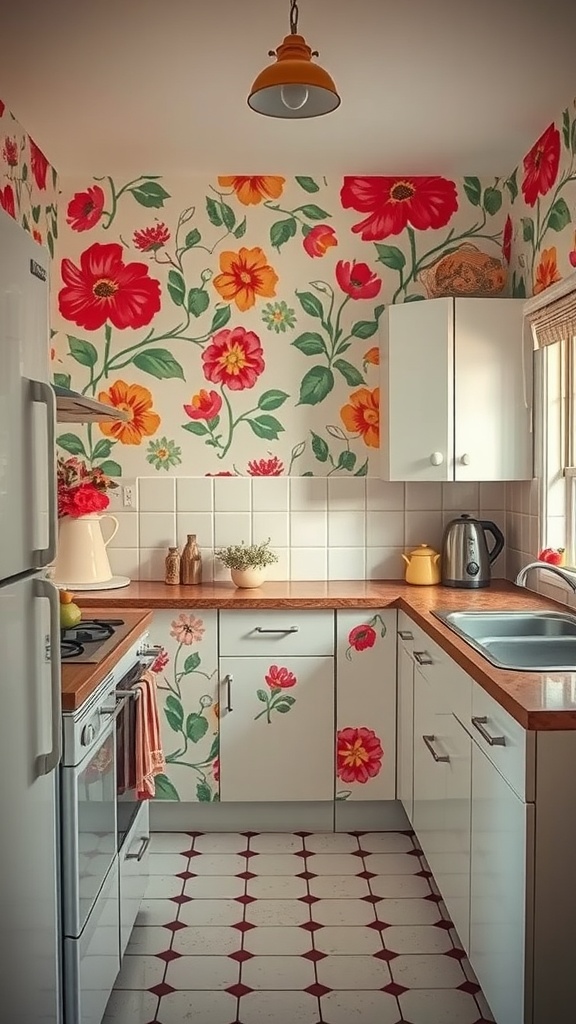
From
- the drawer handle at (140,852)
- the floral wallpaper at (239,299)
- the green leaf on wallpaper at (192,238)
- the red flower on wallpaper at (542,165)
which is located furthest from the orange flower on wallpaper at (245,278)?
the drawer handle at (140,852)

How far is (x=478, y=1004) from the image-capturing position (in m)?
2.53

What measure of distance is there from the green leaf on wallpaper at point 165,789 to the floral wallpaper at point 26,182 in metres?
2.04

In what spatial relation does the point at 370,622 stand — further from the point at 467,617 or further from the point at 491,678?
the point at 491,678

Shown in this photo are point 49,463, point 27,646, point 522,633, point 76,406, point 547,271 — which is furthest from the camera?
point 547,271

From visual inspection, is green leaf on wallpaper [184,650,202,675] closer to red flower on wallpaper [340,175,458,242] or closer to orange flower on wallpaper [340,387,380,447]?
orange flower on wallpaper [340,387,380,447]

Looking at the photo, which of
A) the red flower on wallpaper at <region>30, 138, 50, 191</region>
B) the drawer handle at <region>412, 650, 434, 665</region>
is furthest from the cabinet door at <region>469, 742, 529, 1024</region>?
the red flower on wallpaper at <region>30, 138, 50, 191</region>

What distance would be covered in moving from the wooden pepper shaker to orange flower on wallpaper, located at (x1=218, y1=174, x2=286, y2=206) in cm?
142

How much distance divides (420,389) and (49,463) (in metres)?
2.20

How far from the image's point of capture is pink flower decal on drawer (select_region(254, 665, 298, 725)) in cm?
364

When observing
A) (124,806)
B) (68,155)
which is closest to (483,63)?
(68,155)

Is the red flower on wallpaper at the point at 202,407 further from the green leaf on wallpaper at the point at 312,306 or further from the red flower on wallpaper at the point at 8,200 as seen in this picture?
the red flower on wallpaper at the point at 8,200

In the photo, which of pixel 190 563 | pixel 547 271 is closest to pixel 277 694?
pixel 190 563

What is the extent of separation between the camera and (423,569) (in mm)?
3889

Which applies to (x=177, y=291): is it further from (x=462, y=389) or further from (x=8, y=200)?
(x=462, y=389)
